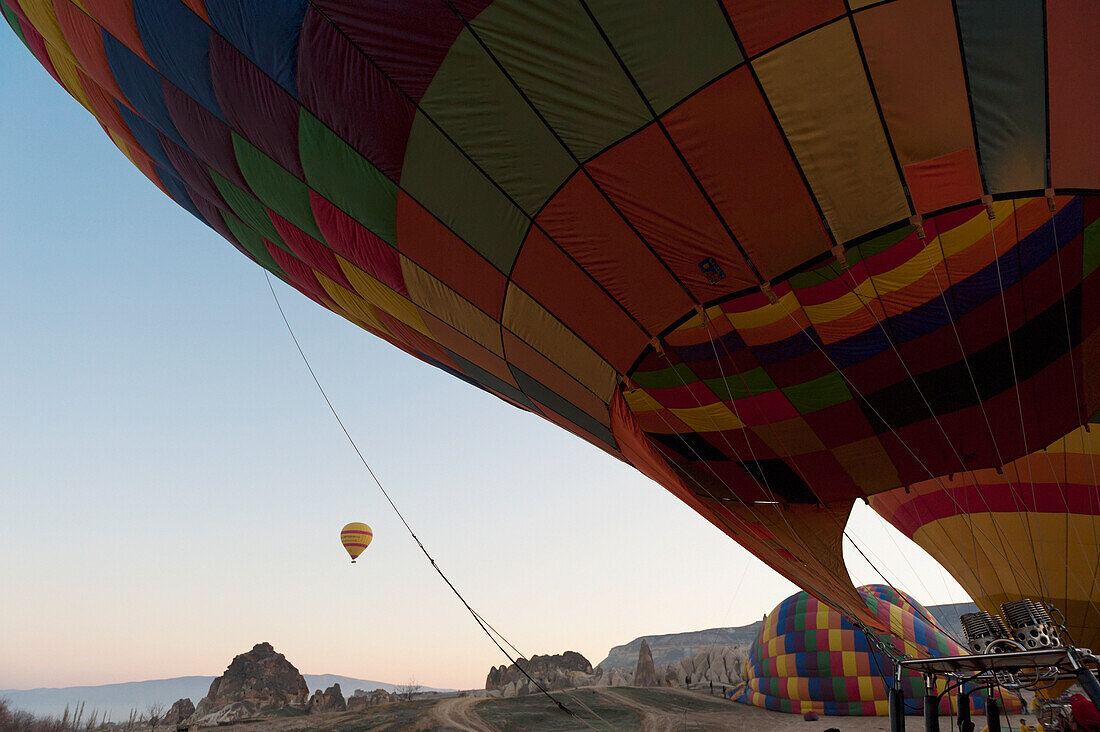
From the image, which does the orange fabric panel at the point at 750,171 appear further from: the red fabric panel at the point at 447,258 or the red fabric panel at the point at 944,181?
the red fabric panel at the point at 447,258

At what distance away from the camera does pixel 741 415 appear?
26.9 ft

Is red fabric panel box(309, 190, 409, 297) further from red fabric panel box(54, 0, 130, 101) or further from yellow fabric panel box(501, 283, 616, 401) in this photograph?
red fabric panel box(54, 0, 130, 101)

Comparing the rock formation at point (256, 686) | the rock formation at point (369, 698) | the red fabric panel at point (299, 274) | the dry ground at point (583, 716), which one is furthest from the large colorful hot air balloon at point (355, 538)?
the red fabric panel at point (299, 274)

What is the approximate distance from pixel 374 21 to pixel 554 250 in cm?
195

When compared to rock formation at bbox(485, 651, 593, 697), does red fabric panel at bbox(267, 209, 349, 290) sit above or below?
above

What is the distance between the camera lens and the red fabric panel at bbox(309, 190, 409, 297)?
598cm

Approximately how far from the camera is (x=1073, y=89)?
3656mm

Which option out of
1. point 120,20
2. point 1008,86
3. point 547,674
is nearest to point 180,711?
point 547,674

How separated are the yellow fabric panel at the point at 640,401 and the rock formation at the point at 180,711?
31.1 metres

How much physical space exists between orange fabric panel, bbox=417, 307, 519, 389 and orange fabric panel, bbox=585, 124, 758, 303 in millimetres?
2479

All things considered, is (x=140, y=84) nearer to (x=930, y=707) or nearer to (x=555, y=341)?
(x=555, y=341)

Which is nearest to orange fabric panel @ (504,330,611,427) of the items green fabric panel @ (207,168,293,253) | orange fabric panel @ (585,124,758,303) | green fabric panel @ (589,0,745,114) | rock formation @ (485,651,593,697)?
orange fabric panel @ (585,124,758,303)

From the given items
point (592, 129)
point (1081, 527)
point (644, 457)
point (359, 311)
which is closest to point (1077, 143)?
point (592, 129)

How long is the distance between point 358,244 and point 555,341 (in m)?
2.20
